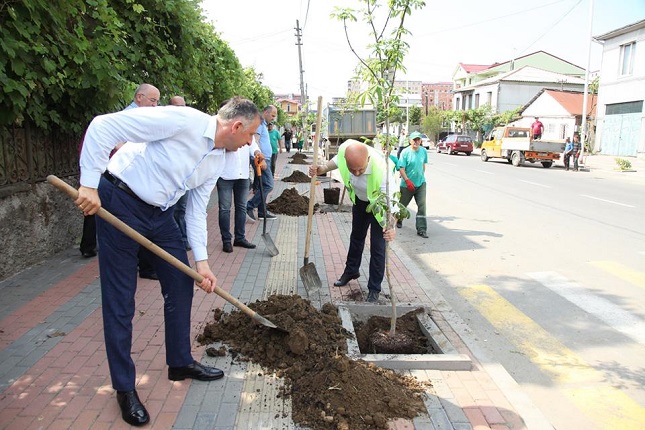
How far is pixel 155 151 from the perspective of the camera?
2566 millimetres

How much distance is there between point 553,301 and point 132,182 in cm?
437

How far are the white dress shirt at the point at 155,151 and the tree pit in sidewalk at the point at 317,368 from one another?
1310 mm

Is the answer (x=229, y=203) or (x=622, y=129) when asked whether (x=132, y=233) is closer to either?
(x=229, y=203)

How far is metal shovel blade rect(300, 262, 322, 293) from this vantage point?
15.7ft

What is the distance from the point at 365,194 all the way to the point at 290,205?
5164 millimetres

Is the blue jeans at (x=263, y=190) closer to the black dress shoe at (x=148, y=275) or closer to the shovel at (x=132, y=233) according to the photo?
the black dress shoe at (x=148, y=275)

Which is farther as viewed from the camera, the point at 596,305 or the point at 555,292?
the point at 555,292

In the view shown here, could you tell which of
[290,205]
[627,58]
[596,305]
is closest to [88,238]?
[290,205]

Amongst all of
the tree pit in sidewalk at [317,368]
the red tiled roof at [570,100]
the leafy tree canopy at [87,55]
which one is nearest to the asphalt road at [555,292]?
the tree pit in sidewalk at [317,368]

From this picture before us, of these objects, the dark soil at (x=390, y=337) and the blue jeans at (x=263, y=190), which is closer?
the dark soil at (x=390, y=337)

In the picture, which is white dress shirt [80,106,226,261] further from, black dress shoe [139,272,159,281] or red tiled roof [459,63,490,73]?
red tiled roof [459,63,490,73]

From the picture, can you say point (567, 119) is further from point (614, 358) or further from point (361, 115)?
point (614, 358)

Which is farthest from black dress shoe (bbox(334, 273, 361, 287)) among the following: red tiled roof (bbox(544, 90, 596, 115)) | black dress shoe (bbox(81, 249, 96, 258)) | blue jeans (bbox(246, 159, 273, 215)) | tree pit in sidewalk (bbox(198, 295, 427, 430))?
red tiled roof (bbox(544, 90, 596, 115))

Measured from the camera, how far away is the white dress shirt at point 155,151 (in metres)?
2.35
